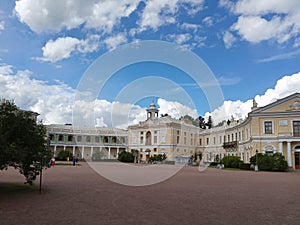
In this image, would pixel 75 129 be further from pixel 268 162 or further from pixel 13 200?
pixel 13 200

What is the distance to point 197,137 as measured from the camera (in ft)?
227

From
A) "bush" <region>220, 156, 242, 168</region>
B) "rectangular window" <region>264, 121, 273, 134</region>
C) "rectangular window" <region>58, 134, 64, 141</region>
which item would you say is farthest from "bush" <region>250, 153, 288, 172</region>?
"rectangular window" <region>58, 134, 64, 141</region>

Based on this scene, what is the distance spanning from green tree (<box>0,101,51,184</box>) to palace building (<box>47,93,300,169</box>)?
33.4 meters

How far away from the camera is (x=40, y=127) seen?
12.4 metres

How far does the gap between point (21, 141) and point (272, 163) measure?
101ft

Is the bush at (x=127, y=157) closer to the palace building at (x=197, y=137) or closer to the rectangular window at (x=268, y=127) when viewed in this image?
the palace building at (x=197, y=137)

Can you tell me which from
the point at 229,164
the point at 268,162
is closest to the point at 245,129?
the point at 229,164

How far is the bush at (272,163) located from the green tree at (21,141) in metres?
29.2

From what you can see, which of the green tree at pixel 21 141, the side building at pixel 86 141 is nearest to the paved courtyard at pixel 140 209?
the green tree at pixel 21 141

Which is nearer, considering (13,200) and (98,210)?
(98,210)

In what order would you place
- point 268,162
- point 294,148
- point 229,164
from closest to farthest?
1. point 268,162
2. point 294,148
3. point 229,164

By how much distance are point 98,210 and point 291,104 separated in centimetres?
3634

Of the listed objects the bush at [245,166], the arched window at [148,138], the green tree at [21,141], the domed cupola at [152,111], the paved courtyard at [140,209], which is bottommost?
the bush at [245,166]

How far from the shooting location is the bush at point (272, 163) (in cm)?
3447
